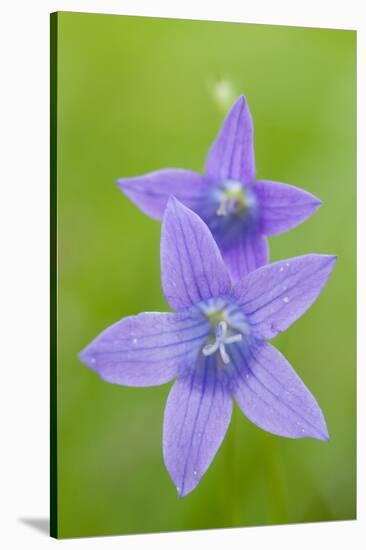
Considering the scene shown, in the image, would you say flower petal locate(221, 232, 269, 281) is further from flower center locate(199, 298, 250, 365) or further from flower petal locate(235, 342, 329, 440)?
flower petal locate(235, 342, 329, 440)

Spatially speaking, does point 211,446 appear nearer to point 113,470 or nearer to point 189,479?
point 189,479

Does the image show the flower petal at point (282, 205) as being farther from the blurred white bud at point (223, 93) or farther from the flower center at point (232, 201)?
the blurred white bud at point (223, 93)

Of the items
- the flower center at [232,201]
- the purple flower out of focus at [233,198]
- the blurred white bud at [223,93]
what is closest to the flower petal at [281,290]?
the purple flower out of focus at [233,198]

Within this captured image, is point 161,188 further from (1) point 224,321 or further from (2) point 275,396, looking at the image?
(2) point 275,396

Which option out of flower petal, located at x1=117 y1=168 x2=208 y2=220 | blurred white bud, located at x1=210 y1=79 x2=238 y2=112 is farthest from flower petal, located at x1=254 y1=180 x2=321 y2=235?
blurred white bud, located at x1=210 y1=79 x2=238 y2=112

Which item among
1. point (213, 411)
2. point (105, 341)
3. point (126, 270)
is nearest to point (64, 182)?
point (126, 270)
